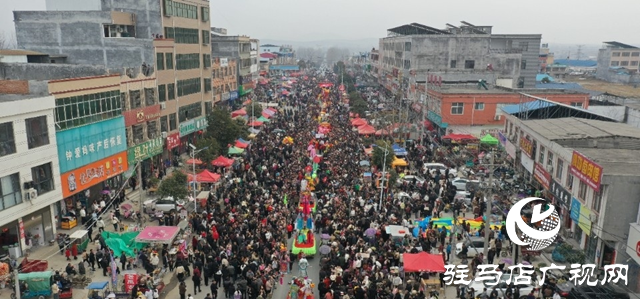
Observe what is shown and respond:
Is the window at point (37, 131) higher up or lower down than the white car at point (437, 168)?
higher up

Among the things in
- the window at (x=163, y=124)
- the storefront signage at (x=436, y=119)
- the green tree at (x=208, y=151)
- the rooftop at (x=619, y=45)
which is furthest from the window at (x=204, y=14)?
the rooftop at (x=619, y=45)

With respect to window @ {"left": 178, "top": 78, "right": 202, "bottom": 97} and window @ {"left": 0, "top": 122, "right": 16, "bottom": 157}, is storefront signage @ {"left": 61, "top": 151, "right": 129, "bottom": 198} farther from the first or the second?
window @ {"left": 178, "top": 78, "right": 202, "bottom": 97}

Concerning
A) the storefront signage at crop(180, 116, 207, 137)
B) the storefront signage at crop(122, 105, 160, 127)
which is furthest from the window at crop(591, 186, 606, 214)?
the storefront signage at crop(180, 116, 207, 137)

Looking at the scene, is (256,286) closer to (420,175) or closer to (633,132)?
(420,175)

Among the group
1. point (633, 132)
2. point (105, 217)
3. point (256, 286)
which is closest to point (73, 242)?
point (105, 217)

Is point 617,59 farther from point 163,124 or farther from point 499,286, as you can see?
point 499,286

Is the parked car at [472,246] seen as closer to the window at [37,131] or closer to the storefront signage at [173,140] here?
the window at [37,131]
